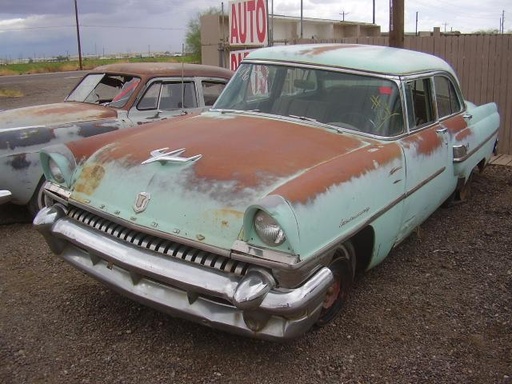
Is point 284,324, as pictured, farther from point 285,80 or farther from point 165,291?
point 285,80

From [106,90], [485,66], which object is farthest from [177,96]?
[485,66]

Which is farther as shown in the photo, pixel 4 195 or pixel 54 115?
pixel 54 115

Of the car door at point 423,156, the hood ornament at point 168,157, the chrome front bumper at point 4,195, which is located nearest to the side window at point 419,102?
the car door at point 423,156

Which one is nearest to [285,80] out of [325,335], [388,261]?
[388,261]

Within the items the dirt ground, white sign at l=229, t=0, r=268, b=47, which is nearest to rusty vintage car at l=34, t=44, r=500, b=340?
the dirt ground

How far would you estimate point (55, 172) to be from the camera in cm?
338

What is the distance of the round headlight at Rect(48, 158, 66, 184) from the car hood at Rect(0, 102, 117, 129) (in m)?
1.73

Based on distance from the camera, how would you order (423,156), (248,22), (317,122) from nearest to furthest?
(317,122) < (423,156) < (248,22)

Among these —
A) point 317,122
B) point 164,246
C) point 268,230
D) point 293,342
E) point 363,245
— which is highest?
point 317,122

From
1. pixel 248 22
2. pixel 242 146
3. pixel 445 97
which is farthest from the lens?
pixel 248 22

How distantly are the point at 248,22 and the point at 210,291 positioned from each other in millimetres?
7608

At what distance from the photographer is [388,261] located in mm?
4027

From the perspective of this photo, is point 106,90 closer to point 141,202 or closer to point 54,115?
point 54,115

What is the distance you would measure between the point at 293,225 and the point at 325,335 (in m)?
0.96
